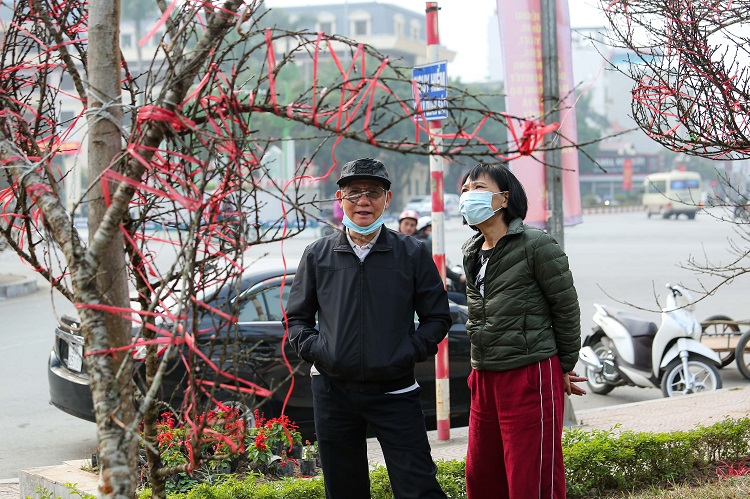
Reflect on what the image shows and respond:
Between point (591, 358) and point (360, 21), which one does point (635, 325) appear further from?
point (360, 21)

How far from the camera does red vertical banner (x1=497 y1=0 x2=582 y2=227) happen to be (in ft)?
22.8

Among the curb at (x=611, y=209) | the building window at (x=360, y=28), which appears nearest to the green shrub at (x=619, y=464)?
the curb at (x=611, y=209)

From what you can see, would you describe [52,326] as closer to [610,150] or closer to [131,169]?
[131,169]

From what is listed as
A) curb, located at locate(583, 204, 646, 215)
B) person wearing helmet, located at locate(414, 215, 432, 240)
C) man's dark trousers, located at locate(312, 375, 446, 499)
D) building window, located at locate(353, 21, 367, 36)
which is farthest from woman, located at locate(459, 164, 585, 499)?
building window, located at locate(353, 21, 367, 36)

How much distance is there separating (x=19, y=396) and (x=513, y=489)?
6.63m

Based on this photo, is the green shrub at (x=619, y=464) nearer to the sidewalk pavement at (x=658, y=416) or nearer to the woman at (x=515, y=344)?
the woman at (x=515, y=344)

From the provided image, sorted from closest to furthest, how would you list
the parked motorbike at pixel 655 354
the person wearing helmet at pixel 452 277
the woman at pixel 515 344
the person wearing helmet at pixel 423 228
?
1. the woman at pixel 515 344
2. the parked motorbike at pixel 655 354
3. the person wearing helmet at pixel 452 277
4. the person wearing helmet at pixel 423 228

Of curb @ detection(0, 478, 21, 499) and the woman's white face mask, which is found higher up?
the woman's white face mask

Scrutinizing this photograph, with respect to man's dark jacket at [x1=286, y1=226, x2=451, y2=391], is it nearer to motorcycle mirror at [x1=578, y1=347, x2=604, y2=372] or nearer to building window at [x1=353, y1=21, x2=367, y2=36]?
motorcycle mirror at [x1=578, y1=347, x2=604, y2=372]

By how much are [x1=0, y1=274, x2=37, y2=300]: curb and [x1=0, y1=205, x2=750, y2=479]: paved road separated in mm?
320

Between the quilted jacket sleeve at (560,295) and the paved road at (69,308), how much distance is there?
5.87 ft

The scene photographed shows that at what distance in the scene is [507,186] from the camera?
4059 millimetres

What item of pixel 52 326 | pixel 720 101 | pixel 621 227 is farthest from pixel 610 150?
pixel 720 101

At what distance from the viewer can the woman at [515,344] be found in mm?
3889
